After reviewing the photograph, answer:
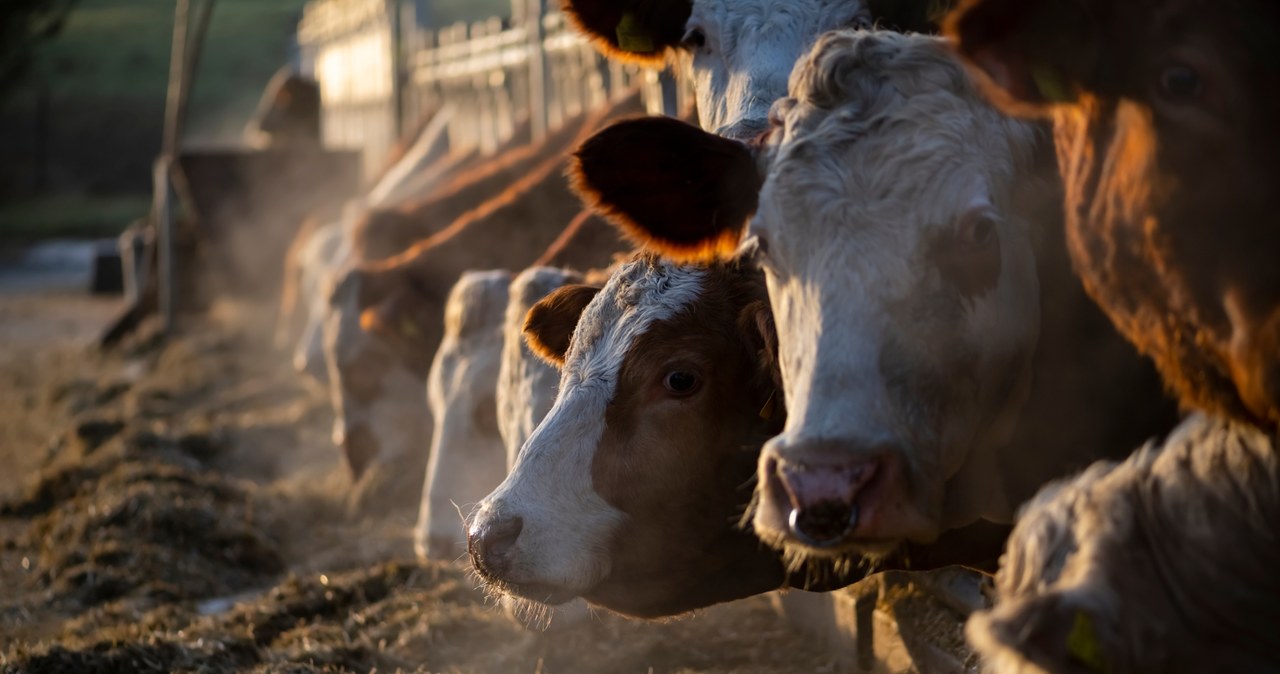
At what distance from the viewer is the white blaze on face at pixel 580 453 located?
10.2ft

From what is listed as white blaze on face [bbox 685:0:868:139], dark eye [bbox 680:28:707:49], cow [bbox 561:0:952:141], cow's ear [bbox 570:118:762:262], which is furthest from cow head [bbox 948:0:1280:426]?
dark eye [bbox 680:28:707:49]

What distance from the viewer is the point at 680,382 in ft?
10.4

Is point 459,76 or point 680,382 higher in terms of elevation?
point 680,382

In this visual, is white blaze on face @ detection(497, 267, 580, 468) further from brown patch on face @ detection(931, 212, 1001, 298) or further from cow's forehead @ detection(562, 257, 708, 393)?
brown patch on face @ detection(931, 212, 1001, 298)

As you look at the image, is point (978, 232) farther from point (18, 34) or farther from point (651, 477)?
point (18, 34)

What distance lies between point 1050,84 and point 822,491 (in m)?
0.72

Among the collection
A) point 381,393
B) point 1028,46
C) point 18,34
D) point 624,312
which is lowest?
point 18,34

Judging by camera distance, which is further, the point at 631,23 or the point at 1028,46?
the point at 631,23

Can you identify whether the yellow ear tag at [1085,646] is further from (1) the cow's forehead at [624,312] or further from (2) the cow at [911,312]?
(1) the cow's forehead at [624,312]

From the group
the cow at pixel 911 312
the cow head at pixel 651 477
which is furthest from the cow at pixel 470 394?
the cow at pixel 911 312

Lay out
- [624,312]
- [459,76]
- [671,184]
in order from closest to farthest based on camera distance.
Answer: [671,184] < [624,312] < [459,76]

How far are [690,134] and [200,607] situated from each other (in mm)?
3627

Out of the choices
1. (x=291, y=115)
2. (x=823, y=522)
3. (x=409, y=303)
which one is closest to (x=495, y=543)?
(x=823, y=522)

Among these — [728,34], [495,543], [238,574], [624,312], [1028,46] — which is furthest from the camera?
[238,574]
